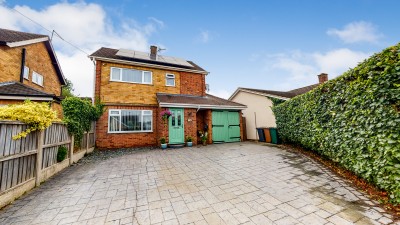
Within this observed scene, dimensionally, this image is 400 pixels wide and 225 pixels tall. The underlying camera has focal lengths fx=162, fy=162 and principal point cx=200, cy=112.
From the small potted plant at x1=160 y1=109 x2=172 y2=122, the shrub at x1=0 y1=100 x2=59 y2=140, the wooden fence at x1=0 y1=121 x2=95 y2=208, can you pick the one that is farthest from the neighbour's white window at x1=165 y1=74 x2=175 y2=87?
the shrub at x1=0 y1=100 x2=59 y2=140

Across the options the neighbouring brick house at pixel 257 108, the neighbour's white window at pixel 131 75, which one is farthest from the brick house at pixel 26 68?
the neighbouring brick house at pixel 257 108

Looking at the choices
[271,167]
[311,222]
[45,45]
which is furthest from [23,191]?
[45,45]

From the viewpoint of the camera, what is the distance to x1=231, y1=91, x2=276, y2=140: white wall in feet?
41.3

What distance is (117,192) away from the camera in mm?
3752

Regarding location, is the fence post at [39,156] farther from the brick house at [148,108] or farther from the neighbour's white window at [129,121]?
the neighbour's white window at [129,121]

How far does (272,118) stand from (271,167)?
7672 mm

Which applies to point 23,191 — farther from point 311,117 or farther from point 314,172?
point 311,117

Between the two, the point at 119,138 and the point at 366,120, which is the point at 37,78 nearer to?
the point at 119,138

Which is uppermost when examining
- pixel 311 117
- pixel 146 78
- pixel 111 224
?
pixel 146 78

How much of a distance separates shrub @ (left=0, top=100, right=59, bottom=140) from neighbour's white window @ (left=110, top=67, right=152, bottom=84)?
676 cm

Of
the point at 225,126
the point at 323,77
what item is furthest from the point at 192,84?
the point at 323,77

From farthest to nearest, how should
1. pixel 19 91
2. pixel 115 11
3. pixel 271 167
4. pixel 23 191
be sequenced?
pixel 115 11 < pixel 19 91 < pixel 271 167 < pixel 23 191

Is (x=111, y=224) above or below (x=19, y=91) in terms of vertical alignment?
below

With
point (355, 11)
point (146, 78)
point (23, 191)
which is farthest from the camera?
point (146, 78)
